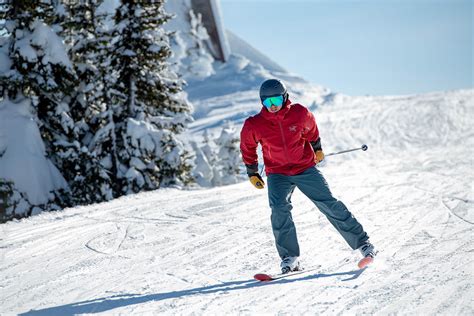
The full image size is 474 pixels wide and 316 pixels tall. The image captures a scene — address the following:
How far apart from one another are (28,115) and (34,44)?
1791mm

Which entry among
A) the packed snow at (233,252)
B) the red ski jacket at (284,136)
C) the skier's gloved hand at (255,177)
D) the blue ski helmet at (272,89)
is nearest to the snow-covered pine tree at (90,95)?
the packed snow at (233,252)

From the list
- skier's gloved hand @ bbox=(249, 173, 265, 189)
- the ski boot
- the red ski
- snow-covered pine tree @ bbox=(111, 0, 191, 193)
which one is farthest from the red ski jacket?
snow-covered pine tree @ bbox=(111, 0, 191, 193)

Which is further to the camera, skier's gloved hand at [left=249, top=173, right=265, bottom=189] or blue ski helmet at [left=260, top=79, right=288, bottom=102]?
Answer: skier's gloved hand at [left=249, top=173, right=265, bottom=189]

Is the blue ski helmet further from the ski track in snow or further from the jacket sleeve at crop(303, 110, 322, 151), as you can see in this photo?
the ski track in snow

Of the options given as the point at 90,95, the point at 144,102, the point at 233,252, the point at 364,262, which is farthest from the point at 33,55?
the point at 364,262

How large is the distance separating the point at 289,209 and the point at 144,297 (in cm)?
168

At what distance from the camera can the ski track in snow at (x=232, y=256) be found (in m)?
3.84

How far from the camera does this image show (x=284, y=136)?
4.91 metres

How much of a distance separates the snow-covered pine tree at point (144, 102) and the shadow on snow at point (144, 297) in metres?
9.95

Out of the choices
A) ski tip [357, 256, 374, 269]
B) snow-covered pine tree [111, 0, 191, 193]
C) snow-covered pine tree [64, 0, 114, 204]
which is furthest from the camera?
snow-covered pine tree [111, 0, 191, 193]

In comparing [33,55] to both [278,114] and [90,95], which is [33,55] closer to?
[90,95]

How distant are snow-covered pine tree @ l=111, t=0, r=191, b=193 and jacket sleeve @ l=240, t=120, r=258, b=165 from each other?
29.9 feet

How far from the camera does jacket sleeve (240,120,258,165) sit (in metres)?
4.97

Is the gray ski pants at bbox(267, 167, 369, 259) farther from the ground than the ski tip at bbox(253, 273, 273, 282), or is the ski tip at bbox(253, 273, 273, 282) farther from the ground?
the gray ski pants at bbox(267, 167, 369, 259)
